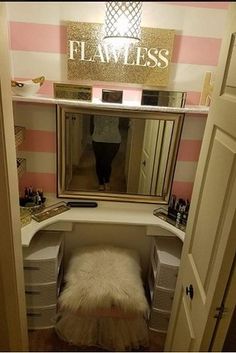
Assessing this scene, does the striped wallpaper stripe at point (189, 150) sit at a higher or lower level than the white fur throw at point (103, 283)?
higher

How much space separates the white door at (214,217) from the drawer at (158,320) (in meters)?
0.73

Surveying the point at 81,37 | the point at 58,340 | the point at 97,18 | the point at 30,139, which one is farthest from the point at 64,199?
the point at 97,18

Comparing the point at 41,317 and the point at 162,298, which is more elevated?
the point at 162,298

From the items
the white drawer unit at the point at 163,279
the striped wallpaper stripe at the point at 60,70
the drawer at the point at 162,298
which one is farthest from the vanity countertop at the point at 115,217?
the striped wallpaper stripe at the point at 60,70

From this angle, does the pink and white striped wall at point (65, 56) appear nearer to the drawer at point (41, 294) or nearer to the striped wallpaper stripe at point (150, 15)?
the striped wallpaper stripe at point (150, 15)

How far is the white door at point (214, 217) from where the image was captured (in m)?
0.89

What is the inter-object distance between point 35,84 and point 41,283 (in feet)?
4.42

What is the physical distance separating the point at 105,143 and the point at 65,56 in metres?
0.64

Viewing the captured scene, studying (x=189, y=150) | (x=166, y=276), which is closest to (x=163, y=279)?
(x=166, y=276)

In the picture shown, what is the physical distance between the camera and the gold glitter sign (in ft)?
5.52

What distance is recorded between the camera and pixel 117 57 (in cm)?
174

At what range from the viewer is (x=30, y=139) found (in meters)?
1.95

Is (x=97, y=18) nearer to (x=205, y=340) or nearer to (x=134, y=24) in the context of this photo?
(x=134, y=24)

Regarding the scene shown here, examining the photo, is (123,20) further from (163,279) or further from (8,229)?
(163,279)
